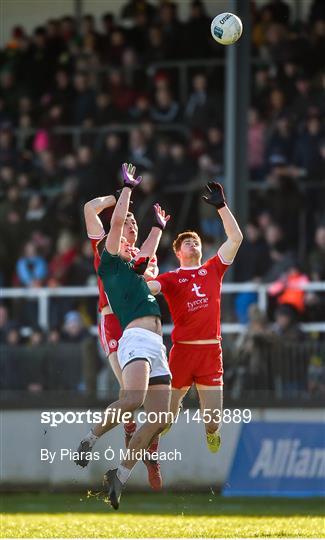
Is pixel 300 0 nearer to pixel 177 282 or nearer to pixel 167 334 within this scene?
pixel 167 334

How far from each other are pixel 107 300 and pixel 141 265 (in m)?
0.74

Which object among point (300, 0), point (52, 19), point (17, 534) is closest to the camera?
point (17, 534)

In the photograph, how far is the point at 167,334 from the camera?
16.9 metres

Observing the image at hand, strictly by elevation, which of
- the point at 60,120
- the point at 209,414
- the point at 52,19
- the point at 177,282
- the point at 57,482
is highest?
the point at 52,19

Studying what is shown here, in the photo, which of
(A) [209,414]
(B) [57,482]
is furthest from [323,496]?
(A) [209,414]

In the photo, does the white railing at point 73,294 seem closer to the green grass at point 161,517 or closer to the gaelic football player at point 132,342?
the green grass at point 161,517

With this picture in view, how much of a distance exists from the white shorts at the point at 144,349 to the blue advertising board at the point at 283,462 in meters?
4.51

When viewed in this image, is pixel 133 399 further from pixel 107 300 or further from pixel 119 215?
pixel 119 215

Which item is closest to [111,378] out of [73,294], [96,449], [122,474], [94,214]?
[96,449]

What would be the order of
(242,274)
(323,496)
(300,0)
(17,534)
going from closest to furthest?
(17,534), (323,496), (242,274), (300,0)

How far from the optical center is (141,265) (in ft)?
39.2

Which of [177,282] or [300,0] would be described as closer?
[177,282]

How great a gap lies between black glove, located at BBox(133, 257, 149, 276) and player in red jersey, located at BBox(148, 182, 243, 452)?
44cm

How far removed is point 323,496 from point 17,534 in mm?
5077
